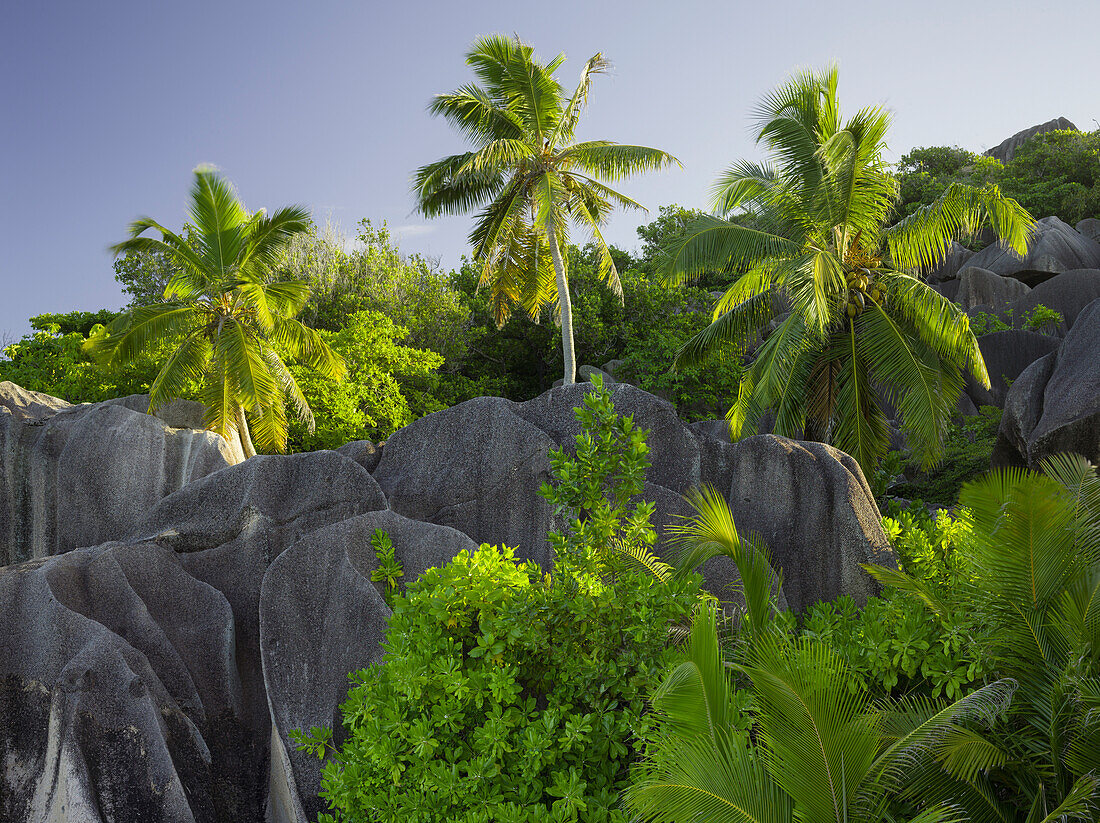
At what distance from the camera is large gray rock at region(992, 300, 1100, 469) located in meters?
12.7

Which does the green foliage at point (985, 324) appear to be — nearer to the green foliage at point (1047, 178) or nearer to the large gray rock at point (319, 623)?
the green foliage at point (1047, 178)

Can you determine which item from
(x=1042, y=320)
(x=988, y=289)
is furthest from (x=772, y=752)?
(x=988, y=289)

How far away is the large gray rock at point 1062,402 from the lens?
12719mm

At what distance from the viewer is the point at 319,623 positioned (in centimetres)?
743

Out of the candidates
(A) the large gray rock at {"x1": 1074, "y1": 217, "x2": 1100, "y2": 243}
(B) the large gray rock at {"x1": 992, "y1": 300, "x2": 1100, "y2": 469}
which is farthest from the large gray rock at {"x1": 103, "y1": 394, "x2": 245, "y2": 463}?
(A) the large gray rock at {"x1": 1074, "y1": 217, "x2": 1100, "y2": 243}

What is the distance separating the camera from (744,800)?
131 inches

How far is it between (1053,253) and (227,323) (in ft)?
83.3

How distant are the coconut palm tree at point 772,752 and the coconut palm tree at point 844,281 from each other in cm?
912

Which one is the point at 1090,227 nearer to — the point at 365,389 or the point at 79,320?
the point at 365,389

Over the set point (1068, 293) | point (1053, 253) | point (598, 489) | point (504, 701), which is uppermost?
point (1053, 253)

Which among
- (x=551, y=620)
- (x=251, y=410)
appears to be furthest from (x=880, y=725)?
(x=251, y=410)

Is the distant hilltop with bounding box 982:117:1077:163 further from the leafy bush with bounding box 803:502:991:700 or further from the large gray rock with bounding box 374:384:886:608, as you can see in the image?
the leafy bush with bounding box 803:502:991:700

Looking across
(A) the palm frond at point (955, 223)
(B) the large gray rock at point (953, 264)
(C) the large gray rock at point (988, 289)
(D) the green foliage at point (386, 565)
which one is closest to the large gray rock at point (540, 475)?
(D) the green foliage at point (386, 565)

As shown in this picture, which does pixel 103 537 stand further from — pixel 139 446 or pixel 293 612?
pixel 293 612
